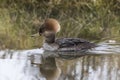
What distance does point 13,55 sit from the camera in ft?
27.7

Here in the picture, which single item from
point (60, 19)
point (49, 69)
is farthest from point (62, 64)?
point (60, 19)

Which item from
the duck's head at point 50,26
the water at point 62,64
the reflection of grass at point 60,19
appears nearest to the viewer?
the water at point 62,64

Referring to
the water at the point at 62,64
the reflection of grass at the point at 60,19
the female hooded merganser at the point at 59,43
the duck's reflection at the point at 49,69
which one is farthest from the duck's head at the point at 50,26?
the duck's reflection at the point at 49,69

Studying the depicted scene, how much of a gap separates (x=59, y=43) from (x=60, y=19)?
8.55 ft

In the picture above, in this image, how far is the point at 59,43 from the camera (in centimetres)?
916

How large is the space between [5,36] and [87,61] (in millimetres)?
2304

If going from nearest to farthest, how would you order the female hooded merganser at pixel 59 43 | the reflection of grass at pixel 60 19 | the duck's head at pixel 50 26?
the female hooded merganser at pixel 59 43 → the duck's head at pixel 50 26 → the reflection of grass at pixel 60 19

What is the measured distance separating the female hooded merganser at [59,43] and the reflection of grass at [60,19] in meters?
0.27

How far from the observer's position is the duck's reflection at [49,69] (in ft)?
23.8

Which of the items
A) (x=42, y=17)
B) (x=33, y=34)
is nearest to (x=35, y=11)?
(x=42, y=17)

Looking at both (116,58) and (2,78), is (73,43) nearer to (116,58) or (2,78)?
(116,58)

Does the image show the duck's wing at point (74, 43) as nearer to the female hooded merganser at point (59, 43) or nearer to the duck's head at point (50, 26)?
the female hooded merganser at point (59, 43)

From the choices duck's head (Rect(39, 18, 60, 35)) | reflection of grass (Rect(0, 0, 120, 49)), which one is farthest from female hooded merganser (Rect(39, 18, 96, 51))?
reflection of grass (Rect(0, 0, 120, 49))

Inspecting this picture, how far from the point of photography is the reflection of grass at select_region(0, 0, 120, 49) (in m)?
9.88
